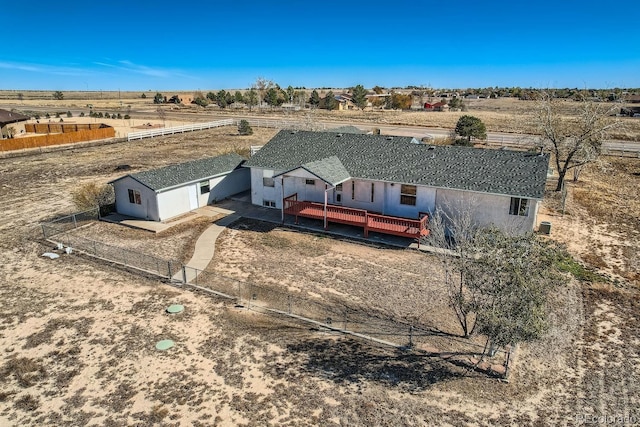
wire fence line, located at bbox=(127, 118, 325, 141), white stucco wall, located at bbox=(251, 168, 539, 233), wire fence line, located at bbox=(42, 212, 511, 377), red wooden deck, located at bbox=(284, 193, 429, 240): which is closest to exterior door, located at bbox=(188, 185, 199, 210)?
white stucco wall, located at bbox=(251, 168, 539, 233)

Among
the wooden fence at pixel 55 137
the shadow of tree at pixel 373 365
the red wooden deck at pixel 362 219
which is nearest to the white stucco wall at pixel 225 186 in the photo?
the red wooden deck at pixel 362 219

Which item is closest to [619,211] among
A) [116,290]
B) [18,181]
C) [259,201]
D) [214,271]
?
[259,201]

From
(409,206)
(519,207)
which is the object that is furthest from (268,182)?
(519,207)

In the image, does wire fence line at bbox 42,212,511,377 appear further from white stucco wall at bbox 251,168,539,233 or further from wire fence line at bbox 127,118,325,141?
wire fence line at bbox 127,118,325,141

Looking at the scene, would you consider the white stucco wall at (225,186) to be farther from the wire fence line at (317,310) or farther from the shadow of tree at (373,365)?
the shadow of tree at (373,365)

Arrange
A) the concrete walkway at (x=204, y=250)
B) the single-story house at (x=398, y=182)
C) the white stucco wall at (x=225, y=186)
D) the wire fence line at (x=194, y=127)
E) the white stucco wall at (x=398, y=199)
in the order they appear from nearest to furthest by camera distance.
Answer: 1. the concrete walkway at (x=204, y=250)
2. the white stucco wall at (x=398, y=199)
3. the single-story house at (x=398, y=182)
4. the white stucco wall at (x=225, y=186)
5. the wire fence line at (x=194, y=127)
